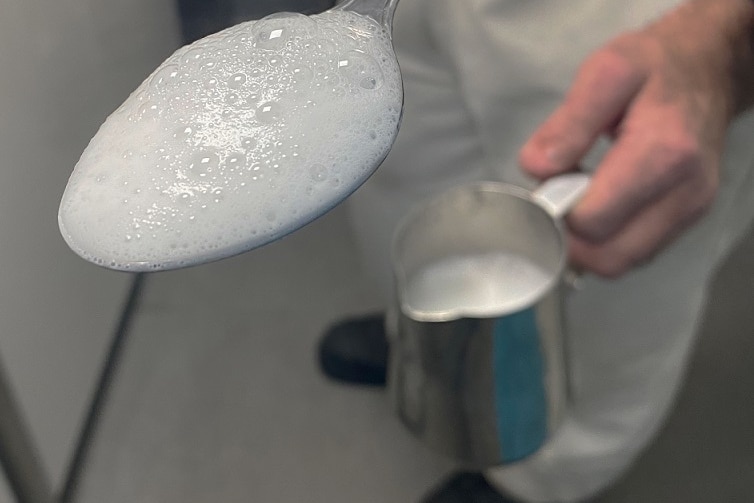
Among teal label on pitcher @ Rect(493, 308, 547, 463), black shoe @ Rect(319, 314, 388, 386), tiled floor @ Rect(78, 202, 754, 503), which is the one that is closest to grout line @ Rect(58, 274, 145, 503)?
tiled floor @ Rect(78, 202, 754, 503)

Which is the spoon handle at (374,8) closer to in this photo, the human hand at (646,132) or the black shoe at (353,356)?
the human hand at (646,132)

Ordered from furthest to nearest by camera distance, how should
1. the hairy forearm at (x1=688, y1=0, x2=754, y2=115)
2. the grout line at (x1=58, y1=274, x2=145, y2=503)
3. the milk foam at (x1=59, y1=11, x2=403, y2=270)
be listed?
the grout line at (x1=58, y1=274, x2=145, y2=503) → the hairy forearm at (x1=688, y1=0, x2=754, y2=115) → the milk foam at (x1=59, y1=11, x2=403, y2=270)

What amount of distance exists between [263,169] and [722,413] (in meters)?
0.39

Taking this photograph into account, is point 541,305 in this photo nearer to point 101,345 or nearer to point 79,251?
point 79,251

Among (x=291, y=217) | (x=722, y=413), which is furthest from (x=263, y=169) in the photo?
(x=722, y=413)

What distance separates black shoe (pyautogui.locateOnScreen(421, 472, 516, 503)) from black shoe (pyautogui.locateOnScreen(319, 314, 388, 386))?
0.09 m

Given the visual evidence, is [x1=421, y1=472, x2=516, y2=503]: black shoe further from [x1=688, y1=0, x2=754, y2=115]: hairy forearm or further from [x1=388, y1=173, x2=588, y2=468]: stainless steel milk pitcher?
[x1=688, y1=0, x2=754, y2=115]: hairy forearm

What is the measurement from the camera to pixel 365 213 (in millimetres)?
445

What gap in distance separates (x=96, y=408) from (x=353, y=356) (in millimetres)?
161

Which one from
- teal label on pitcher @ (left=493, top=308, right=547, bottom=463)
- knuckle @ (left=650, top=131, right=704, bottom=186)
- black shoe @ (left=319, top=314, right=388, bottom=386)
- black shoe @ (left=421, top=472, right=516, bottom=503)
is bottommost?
black shoe @ (left=421, top=472, right=516, bottom=503)

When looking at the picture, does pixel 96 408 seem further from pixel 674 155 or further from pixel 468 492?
pixel 674 155

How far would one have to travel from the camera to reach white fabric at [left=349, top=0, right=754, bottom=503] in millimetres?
329

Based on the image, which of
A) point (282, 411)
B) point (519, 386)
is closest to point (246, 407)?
point (282, 411)

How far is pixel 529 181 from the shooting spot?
36 centimetres
